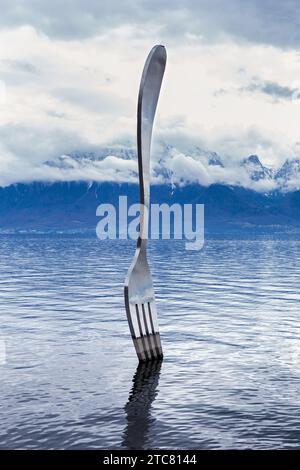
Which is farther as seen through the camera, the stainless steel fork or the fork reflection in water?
the stainless steel fork

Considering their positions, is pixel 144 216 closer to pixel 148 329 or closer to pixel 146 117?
pixel 146 117

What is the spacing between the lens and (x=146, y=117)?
2781 centimetres

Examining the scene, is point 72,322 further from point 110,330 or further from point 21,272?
point 21,272

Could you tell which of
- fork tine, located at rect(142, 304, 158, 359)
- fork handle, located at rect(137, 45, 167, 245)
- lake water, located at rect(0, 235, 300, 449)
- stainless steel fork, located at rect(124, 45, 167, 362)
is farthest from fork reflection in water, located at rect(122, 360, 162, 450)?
fork handle, located at rect(137, 45, 167, 245)

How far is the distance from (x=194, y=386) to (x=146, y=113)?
10493 mm

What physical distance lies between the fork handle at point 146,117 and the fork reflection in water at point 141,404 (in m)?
5.27

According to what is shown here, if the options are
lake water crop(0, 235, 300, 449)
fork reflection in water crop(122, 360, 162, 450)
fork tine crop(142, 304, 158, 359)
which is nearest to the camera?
fork reflection in water crop(122, 360, 162, 450)

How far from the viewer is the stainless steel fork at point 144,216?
27.6 metres

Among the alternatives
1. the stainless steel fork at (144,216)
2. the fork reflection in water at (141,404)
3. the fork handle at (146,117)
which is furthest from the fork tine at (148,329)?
the fork handle at (146,117)

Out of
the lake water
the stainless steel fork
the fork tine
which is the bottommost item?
the lake water

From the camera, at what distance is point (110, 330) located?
139ft

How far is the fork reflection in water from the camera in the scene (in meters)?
20.2

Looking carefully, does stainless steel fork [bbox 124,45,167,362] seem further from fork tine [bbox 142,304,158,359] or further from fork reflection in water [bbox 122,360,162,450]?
fork reflection in water [bbox 122,360,162,450]

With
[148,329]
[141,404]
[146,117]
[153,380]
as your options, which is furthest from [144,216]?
[141,404]
